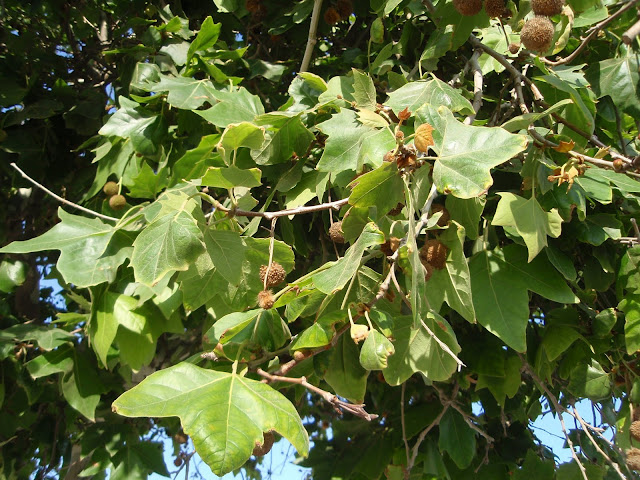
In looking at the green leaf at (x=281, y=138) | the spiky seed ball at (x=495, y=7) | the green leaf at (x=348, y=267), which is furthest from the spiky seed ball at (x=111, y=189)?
the spiky seed ball at (x=495, y=7)

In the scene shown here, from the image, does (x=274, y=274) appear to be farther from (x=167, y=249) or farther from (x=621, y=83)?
(x=621, y=83)

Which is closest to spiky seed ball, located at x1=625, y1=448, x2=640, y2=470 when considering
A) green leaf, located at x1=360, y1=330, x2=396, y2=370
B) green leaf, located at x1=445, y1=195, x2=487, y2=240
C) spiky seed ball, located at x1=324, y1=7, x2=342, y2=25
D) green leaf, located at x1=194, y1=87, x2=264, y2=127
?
green leaf, located at x1=445, y1=195, x2=487, y2=240

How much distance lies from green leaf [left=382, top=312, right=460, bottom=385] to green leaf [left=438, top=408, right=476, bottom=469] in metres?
0.66

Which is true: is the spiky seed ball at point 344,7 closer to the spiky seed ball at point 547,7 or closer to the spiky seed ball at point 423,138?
the spiky seed ball at point 547,7

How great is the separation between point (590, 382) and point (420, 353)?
0.56m

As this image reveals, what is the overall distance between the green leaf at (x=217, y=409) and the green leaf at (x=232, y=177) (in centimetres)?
31

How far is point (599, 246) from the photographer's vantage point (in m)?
1.33

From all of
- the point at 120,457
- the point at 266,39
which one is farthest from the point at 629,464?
the point at 266,39

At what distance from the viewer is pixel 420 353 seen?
994 mm

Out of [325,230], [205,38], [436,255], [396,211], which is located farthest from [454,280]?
[205,38]

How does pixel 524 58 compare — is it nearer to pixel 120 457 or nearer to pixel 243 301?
pixel 243 301

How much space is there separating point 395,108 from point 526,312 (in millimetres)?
447

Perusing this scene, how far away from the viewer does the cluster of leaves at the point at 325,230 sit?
0.94 metres

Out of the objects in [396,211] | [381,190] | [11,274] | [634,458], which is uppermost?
[381,190]
